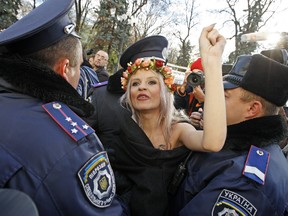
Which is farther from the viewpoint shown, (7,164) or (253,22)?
(253,22)

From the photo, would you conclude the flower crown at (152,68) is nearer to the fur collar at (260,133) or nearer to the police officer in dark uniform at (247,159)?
the police officer in dark uniform at (247,159)

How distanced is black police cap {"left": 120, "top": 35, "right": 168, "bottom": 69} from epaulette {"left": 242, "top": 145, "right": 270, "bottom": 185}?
1.13 meters

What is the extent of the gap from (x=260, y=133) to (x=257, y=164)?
0.23m

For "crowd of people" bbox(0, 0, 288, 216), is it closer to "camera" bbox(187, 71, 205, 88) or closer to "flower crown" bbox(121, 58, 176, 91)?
"flower crown" bbox(121, 58, 176, 91)

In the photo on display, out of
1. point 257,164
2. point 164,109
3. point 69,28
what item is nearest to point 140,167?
point 164,109

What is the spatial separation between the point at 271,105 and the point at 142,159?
2.94 ft

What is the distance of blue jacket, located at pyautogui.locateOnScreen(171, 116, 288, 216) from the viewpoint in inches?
50.2

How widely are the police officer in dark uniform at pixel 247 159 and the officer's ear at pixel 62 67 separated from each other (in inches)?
38.0

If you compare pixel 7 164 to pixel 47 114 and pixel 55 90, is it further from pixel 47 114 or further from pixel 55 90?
pixel 55 90

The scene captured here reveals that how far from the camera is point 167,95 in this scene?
215cm

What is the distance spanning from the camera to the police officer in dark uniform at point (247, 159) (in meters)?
1.29

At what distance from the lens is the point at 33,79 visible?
3.56 ft

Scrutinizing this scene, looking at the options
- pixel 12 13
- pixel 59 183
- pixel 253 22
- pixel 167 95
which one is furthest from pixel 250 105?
pixel 253 22

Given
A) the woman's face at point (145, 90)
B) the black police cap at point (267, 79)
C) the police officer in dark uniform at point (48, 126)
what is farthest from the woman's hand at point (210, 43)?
the woman's face at point (145, 90)
